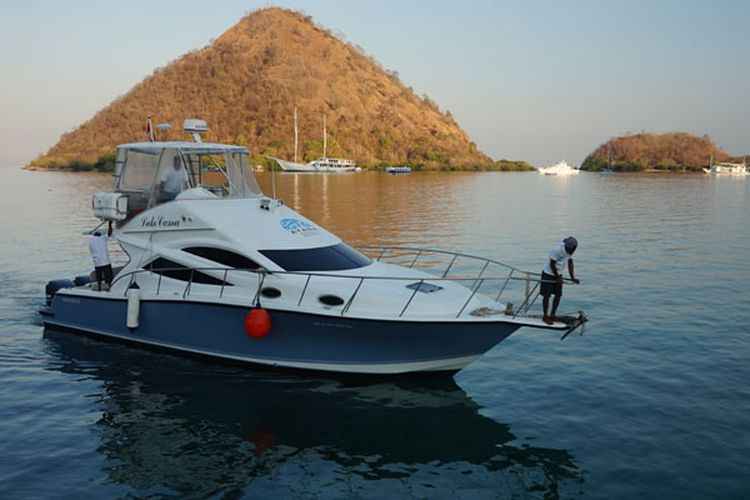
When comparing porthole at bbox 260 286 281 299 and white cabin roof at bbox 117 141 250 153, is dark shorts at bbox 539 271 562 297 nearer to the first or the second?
porthole at bbox 260 286 281 299

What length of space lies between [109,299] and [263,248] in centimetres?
355

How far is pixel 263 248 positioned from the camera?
11555 millimetres

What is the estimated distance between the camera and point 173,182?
42.5 feet

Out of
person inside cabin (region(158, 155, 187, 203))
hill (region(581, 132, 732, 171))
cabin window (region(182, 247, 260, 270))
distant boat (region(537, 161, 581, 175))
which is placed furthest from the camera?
hill (region(581, 132, 732, 171))

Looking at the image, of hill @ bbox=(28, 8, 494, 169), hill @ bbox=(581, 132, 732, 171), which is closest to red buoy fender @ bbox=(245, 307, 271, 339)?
hill @ bbox=(28, 8, 494, 169)

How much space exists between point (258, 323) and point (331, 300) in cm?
124

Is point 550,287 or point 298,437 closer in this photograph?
point 298,437

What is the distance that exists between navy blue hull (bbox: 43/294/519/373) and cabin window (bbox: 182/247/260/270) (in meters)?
0.82

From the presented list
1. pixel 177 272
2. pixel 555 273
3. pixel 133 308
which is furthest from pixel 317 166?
pixel 555 273

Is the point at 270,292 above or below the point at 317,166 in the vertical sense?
below

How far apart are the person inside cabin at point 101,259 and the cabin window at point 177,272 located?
1.24 metres

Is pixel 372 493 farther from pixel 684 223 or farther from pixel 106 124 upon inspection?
pixel 106 124

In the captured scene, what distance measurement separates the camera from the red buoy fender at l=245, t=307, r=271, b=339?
10.6m

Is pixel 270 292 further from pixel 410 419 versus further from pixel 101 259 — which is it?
pixel 101 259
